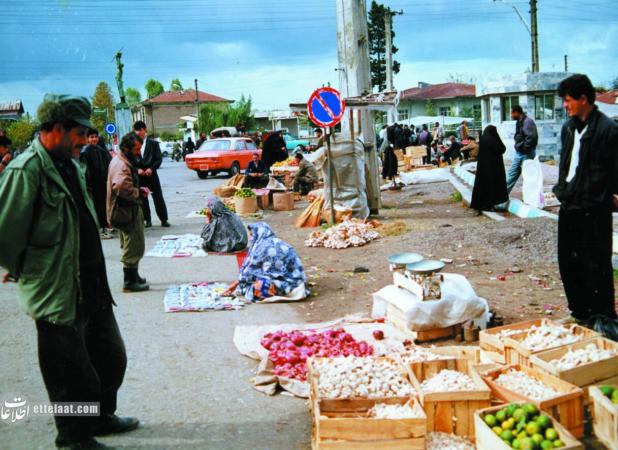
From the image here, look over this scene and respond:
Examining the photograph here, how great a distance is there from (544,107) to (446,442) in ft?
88.4

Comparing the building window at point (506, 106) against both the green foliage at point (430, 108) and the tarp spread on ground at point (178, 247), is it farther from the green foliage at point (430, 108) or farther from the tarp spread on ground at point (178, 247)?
the green foliage at point (430, 108)

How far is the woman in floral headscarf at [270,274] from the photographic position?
7.88 m

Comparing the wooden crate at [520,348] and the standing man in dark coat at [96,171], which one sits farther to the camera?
the standing man in dark coat at [96,171]

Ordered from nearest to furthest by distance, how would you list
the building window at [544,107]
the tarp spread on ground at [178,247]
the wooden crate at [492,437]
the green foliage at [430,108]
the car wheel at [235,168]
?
the wooden crate at [492,437] → the tarp spread on ground at [178,247] → the building window at [544,107] → the car wheel at [235,168] → the green foliage at [430,108]

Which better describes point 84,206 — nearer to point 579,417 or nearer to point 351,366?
point 351,366

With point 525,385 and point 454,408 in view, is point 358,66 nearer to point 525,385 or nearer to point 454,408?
point 525,385

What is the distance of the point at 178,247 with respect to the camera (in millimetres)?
11602

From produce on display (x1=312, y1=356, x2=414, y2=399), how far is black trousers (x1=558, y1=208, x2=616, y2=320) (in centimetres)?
212

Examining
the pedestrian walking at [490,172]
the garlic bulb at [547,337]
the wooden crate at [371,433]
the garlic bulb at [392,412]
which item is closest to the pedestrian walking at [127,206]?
the garlic bulb at [392,412]

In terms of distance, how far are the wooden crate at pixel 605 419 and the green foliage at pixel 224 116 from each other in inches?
2545

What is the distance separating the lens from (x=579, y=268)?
5.65 meters

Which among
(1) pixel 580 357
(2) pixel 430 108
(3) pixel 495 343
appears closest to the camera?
(1) pixel 580 357

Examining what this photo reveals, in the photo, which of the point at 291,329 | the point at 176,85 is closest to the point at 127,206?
the point at 291,329

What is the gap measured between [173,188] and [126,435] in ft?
70.7
